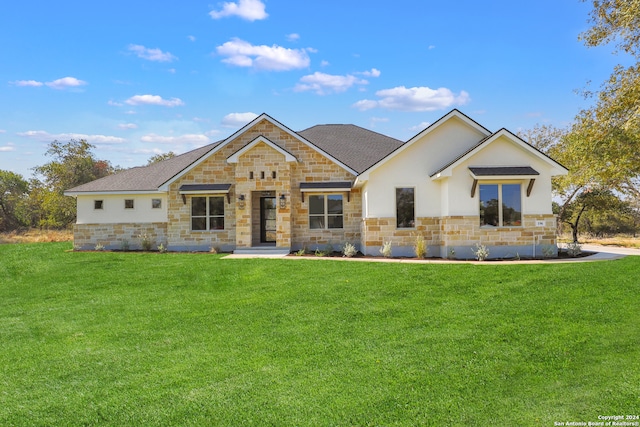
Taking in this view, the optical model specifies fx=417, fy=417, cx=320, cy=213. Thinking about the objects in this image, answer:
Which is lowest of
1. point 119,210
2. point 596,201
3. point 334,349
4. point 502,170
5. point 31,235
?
point 334,349

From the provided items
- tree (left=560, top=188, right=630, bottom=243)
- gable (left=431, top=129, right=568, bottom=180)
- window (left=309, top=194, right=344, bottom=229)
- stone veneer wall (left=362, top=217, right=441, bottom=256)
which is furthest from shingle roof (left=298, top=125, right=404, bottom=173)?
tree (left=560, top=188, right=630, bottom=243)

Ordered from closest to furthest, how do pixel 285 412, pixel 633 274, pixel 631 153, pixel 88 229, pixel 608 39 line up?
pixel 285 412
pixel 633 274
pixel 608 39
pixel 631 153
pixel 88 229

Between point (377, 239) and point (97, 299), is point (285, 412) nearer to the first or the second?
point (97, 299)

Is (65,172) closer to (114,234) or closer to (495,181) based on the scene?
(114,234)

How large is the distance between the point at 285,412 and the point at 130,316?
572 cm

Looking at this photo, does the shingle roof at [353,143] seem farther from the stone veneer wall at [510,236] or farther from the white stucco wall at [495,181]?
the stone veneer wall at [510,236]

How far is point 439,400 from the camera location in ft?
16.3

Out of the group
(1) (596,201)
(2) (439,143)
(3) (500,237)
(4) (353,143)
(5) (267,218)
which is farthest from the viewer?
(1) (596,201)

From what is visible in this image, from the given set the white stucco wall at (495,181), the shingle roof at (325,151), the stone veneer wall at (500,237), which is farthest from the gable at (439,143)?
the shingle roof at (325,151)

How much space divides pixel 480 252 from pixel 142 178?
17666 mm

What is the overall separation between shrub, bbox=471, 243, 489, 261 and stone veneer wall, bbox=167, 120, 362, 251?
5430 millimetres

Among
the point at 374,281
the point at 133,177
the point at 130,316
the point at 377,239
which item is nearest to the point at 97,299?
the point at 130,316

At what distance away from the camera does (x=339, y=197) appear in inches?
764

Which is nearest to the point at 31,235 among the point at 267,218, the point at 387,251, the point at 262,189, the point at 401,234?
the point at 267,218
